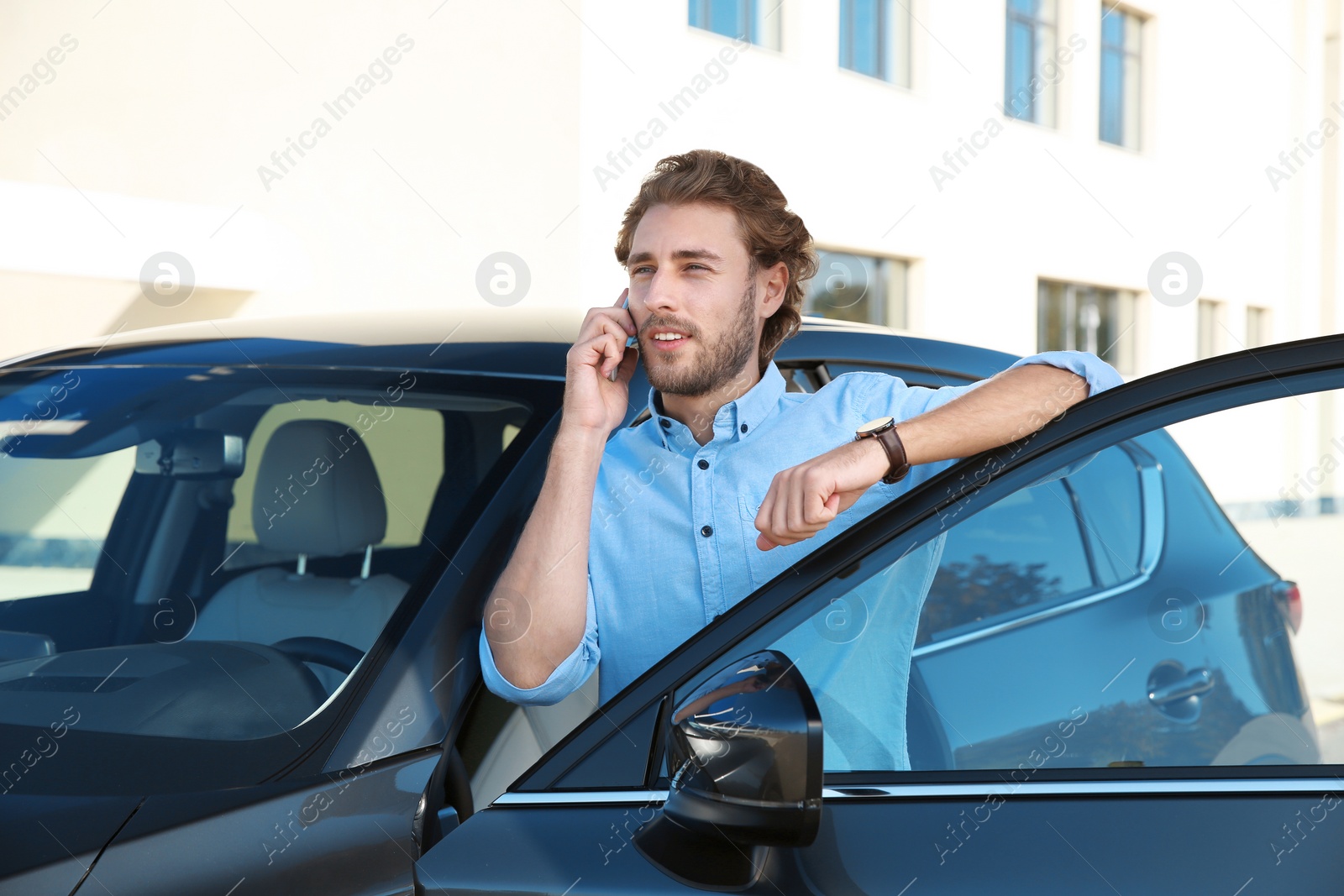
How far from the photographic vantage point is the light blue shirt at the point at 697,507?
1.59 metres

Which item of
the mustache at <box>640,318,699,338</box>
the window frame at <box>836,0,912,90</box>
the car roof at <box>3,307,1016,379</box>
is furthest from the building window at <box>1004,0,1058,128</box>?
the mustache at <box>640,318,699,338</box>

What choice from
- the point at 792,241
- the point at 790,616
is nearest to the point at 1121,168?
the point at 792,241

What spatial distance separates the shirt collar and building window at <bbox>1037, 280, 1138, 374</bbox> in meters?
11.7

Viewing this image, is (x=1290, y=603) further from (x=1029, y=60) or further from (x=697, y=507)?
(x=1029, y=60)

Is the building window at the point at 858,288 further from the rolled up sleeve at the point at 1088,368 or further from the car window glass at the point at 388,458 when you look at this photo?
the rolled up sleeve at the point at 1088,368

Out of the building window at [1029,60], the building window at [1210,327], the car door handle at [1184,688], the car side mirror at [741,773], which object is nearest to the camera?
the car side mirror at [741,773]

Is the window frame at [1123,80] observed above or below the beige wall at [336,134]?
above

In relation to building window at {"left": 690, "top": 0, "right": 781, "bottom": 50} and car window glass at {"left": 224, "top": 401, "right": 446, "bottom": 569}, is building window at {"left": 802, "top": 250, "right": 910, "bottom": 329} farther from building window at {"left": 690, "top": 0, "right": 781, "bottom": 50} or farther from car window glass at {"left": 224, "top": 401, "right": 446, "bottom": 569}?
car window glass at {"left": 224, "top": 401, "right": 446, "bottom": 569}

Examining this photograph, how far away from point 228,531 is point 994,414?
154 cm

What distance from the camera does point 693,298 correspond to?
1848 mm

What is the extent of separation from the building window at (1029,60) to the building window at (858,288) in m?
2.62

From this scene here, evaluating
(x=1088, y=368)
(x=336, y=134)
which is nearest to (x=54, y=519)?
(x=1088, y=368)

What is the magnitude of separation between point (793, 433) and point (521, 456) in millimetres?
427

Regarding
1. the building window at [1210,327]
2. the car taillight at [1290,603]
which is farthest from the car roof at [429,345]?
the building window at [1210,327]
